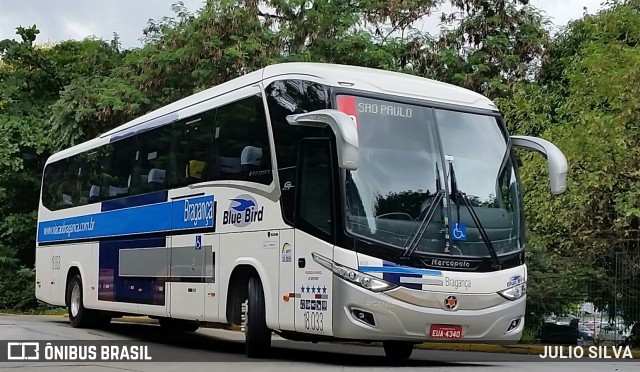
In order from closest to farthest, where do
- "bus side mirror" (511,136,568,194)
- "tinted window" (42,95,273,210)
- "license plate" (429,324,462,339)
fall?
"license plate" (429,324,462,339)
"bus side mirror" (511,136,568,194)
"tinted window" (42,95,273,210)

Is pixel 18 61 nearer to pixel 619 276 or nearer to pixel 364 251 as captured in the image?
pixel 619 276

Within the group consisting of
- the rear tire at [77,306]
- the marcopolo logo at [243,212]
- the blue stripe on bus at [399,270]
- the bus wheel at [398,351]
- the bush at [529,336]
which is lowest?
the bush at [529,336]

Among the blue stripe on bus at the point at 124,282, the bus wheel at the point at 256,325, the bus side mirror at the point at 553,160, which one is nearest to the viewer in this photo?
the bus side mirror at the point at 553,160

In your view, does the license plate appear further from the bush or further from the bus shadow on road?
the bush

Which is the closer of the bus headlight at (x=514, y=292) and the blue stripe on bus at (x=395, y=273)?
the blue stripe on bus at (x=395, y=273)

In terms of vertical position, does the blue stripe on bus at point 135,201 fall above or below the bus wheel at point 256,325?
above

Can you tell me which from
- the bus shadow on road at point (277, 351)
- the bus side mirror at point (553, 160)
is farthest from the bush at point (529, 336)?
the bus side mirror at point (553, 160)

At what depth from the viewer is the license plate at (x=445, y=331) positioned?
37.1 ft

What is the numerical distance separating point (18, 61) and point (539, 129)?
19.4 m

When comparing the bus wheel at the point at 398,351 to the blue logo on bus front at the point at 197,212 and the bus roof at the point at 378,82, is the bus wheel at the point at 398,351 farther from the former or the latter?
the bus roof at the point at 378,82

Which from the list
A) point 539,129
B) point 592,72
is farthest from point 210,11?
point 592,72

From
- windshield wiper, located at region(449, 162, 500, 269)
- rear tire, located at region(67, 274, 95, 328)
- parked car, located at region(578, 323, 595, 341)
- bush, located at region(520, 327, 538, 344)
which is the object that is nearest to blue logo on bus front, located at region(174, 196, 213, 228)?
windshield wiper, located at region(449, 162, 500, 269)

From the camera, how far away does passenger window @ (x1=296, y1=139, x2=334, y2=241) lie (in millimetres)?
11461

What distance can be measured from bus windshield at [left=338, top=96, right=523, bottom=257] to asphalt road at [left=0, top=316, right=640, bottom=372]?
1.68 m
